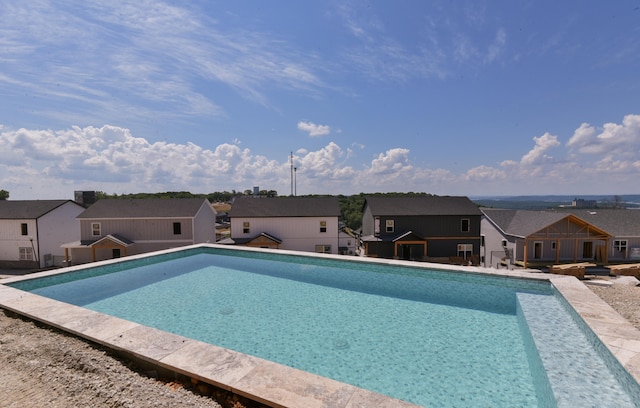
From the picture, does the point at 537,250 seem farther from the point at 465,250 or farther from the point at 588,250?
the point at 465,250

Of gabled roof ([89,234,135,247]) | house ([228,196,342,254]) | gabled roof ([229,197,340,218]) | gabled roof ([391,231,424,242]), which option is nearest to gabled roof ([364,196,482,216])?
gabled roof ([391,231,424,242])

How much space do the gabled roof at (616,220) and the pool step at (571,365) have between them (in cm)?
2897

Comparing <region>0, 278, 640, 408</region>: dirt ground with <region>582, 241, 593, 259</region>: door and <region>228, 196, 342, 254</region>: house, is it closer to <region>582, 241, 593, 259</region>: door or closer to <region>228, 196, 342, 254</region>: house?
<region>228, 196, 342, 254</region>: house

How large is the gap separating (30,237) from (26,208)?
375 cm

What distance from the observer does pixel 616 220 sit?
2917 centimetres

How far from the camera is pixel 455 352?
5914 millimetres

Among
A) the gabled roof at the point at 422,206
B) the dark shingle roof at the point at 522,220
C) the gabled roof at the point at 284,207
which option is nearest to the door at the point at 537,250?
the dark shingle roof at the point at 522,220

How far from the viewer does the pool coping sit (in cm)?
349

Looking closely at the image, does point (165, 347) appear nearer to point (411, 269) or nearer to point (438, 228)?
point (411, 269)

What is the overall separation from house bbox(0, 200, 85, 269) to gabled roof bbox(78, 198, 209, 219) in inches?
199

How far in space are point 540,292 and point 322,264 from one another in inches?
292

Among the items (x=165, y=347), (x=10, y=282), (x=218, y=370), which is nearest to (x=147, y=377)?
(x=165, y=347)

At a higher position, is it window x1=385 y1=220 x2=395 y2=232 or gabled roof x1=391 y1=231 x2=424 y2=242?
window x1=385 y1=220 x2=395 y2=232

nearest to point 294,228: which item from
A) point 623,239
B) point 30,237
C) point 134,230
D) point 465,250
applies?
point 134,230
